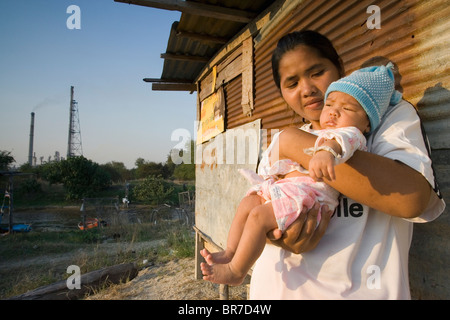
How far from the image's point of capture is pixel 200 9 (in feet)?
12.3

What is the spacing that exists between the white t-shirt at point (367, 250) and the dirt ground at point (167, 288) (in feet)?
16.7

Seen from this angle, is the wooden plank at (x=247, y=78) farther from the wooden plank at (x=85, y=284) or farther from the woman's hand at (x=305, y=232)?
the wooden plank at (x=85, y=284)

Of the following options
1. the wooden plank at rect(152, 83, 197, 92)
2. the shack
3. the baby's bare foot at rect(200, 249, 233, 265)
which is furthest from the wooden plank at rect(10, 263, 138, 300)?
the baby's bare foot at rect(200, 249, 233, 265)

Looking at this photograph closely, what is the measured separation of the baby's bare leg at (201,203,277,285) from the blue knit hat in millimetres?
658

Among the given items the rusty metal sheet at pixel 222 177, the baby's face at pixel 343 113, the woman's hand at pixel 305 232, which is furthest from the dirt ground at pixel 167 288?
the baby's face at pixel 343 113

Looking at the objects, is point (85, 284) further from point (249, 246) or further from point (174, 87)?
point (249, 246)

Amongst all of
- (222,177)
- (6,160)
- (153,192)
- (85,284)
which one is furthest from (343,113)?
(6,160)

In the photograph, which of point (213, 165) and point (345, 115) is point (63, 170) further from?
point (345, 115)

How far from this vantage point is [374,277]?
1119 mm

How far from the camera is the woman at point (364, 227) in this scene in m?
1.01

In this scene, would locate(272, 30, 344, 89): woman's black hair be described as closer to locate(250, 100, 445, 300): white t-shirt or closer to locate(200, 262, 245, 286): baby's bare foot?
locate(250, 100, 445, 300): white t-shirt

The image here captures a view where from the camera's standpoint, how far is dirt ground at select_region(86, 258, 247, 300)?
614cm

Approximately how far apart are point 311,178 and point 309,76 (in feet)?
2.34

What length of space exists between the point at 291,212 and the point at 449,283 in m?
1.21
